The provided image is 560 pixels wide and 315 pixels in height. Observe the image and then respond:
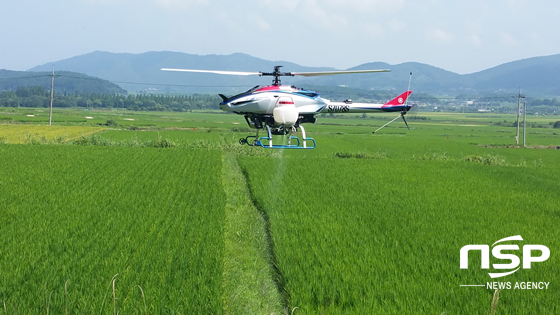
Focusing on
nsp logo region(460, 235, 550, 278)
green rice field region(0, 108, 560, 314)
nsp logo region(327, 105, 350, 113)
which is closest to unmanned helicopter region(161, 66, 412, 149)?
nsp logo region(327, 105, 350, 113)

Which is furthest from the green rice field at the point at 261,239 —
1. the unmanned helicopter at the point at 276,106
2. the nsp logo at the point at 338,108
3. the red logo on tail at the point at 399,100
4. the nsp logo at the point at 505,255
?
the red logo on tail at the point at 399,100

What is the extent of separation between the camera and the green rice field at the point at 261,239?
22.1 ft

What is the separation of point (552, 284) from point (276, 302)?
4.37 meters

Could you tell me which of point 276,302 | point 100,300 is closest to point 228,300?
point 276,302

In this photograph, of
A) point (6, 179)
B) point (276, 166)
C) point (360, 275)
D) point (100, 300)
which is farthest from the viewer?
point (276, 166)

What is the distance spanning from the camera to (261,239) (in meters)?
10.8

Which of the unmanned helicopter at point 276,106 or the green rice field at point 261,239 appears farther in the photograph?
the unmanned helicopter at point 276,106

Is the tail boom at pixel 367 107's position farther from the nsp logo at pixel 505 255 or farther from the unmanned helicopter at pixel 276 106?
the nsp logo at pixel 505 255

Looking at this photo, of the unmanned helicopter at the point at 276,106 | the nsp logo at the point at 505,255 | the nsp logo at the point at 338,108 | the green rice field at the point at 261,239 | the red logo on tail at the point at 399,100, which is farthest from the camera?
the red logo on tail at the point at 399,100

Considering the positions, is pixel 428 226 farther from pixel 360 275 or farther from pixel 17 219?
pixel 17 219

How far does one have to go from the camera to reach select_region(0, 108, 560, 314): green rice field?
6746mm

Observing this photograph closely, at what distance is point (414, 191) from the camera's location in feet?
55.0

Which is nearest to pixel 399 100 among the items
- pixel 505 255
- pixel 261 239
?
pixel 505 255

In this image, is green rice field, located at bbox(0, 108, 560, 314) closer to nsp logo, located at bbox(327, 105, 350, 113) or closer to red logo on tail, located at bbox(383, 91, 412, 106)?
nsp logo, located at bbox(327, 105, 350, 113)
